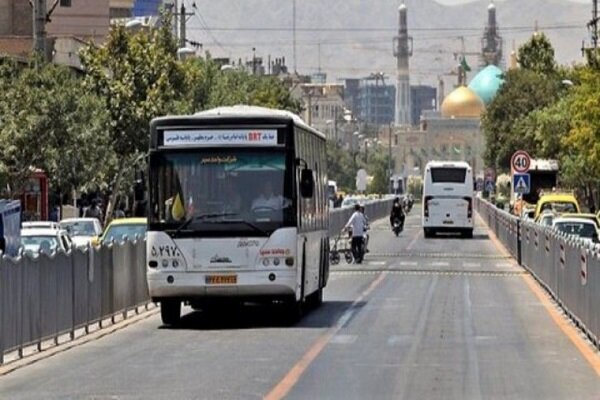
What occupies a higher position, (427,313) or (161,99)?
(161,99)

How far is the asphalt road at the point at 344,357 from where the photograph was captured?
65.2 ft

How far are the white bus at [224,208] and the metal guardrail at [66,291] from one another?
3.78 ft

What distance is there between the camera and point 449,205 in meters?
84.0

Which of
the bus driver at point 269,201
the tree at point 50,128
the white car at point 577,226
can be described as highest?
the tree at point 50,128

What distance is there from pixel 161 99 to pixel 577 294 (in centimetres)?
3434

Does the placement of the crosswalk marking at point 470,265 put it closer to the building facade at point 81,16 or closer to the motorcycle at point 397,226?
the motorcycle at point 397,226

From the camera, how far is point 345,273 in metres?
49.2

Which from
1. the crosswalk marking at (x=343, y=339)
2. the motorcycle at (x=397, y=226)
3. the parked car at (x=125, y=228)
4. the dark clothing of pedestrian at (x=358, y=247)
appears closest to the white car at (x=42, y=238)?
the parked car at (x=125, y=228)

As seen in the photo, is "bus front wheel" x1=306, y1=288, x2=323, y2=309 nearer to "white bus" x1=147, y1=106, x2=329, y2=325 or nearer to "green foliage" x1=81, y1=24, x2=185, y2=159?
"white bus" x1=147, y1=106, x2=329, y2=325

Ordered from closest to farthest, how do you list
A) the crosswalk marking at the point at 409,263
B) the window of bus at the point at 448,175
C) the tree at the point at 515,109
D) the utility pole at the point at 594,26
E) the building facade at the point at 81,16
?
the crosswalk marking at the point at 409,263, the utility pole at the point at 594,26, the window of bus at the point at 448,175, the tree at the point at 515,109, the building facade at the point at 81,16

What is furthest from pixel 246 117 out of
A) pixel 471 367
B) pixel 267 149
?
pixel 471 367

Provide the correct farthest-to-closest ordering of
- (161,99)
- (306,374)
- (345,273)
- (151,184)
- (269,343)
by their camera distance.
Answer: (161,99) → (345,273) → (151,184) → (269,343) → (306,374)

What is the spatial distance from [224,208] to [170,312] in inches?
93.9

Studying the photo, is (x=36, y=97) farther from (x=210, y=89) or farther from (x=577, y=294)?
(x=210, y=89)
